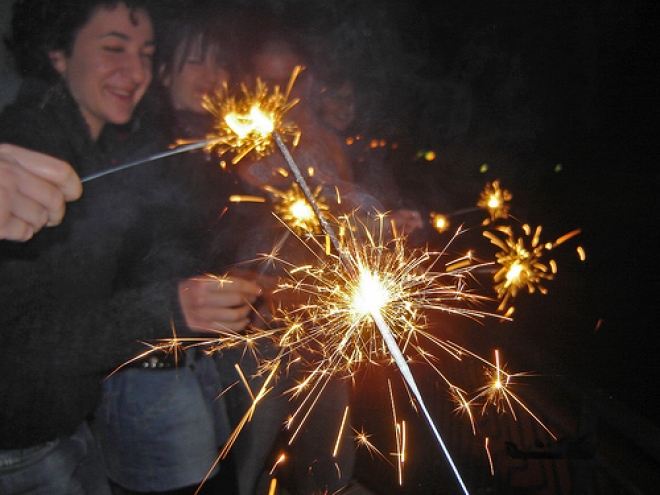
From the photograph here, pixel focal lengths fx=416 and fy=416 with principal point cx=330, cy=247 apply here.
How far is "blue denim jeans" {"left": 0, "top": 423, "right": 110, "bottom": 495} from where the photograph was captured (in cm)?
100

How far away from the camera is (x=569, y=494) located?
4.26 ft

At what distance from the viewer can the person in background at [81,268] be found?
3.25 ft

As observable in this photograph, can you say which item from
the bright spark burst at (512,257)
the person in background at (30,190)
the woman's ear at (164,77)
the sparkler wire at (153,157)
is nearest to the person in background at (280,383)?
the sparkler wire at (153,157)

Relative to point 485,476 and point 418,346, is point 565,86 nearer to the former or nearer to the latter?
point 418,346

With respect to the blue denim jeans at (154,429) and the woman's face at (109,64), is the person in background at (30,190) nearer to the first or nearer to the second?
the woman's face at (109,64)

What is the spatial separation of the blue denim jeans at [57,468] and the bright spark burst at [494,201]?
4.97ft

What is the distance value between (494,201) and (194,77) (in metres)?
1.25

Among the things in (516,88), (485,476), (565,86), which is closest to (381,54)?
(516,88)

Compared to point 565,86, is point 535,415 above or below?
below

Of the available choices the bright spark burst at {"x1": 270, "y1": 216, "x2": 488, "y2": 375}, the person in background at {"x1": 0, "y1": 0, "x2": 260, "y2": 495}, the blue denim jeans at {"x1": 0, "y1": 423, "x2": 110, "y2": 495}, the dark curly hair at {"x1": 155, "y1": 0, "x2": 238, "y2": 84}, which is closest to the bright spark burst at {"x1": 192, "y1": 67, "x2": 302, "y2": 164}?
the dark curly hair at {"x1": 155, "y1": 0, "x2": 238, "y2": 84}

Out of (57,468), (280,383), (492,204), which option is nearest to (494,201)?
(492,204)

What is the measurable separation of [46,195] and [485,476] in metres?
1.47

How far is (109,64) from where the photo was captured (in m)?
1.09

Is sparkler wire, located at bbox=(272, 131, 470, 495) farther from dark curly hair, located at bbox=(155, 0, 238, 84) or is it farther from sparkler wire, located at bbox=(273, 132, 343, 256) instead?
dark curly hair, located at bbox=(155, 0, 238, 84)
